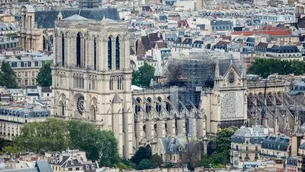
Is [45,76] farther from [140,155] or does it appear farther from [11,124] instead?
[140,155]

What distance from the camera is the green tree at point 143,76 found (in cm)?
16875

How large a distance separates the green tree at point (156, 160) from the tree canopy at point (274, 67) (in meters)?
28.0

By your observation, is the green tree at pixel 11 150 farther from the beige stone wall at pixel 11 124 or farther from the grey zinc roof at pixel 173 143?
the grey zinc roof at pixel 173 143

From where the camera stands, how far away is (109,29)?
497 ft

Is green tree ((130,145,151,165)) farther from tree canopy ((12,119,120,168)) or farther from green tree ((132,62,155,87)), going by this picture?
green tree ((132,62,155,87))

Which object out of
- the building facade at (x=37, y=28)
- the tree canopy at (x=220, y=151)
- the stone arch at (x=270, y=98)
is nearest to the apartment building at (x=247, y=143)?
the tree canopy at (x=220, y=151)

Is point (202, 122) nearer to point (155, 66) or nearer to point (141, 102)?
point (141, 102)

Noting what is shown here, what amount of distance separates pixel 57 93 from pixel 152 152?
777cm

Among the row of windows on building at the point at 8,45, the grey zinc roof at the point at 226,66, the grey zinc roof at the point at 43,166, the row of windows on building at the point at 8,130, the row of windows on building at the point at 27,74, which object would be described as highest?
the grey zinc roof at the point at 226,66

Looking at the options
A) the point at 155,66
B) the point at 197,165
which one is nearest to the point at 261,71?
the point at 155,66

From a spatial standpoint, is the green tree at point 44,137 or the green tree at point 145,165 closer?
the green tree at point 44,137

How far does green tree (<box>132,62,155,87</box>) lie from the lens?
16875cm

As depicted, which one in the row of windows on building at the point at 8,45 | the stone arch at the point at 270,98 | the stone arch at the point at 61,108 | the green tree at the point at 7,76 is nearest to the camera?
the stone arch at the point at 61,108

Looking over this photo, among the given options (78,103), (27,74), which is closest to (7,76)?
(27,74)
